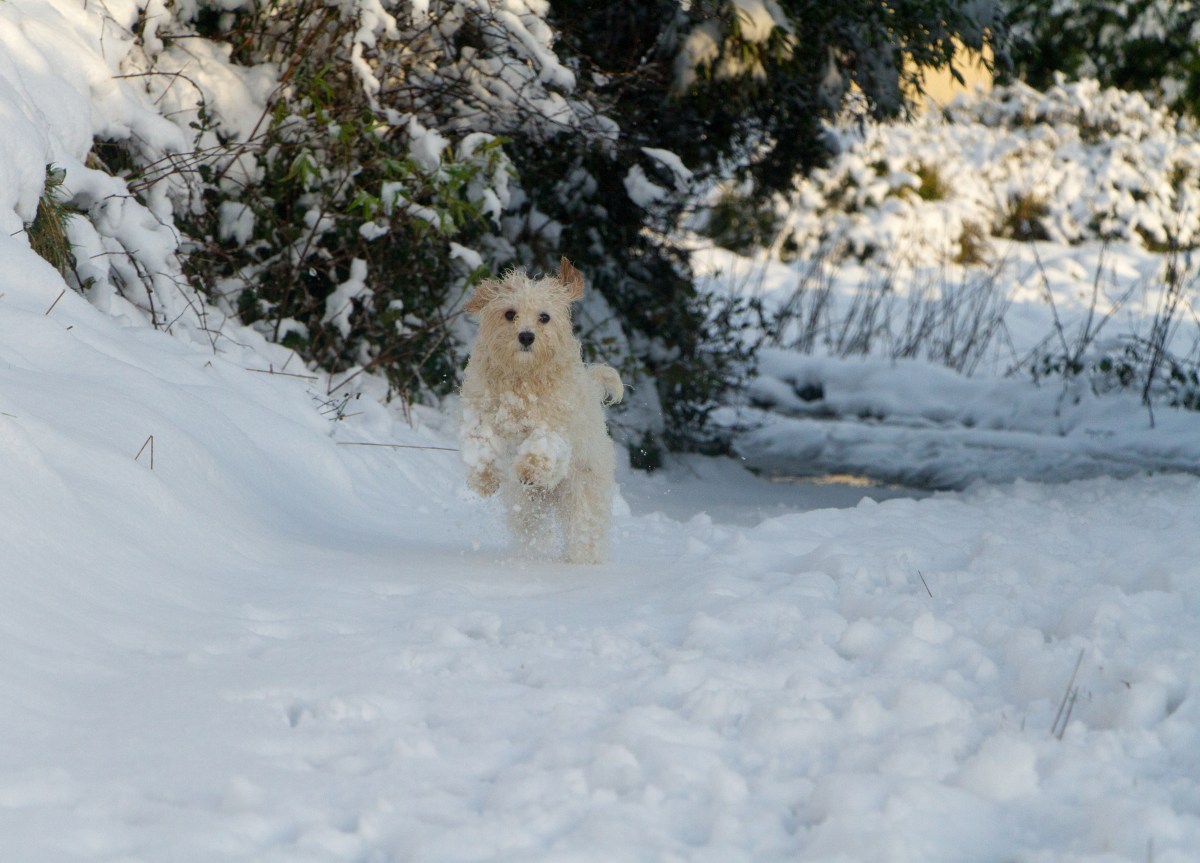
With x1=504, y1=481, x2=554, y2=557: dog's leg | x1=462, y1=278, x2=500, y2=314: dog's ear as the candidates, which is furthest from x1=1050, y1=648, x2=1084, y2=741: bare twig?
x1=462, y1=278, x2=500, y2=314: dog's ear

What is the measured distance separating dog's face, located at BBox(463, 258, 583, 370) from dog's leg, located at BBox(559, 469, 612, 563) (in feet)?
1.56

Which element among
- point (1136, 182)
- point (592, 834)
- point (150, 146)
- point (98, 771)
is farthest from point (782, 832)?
point (1136, 182)

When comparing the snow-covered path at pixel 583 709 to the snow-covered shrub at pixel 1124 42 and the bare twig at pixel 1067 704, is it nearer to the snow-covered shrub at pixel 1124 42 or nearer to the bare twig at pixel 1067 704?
the bare twig at pixel 1067 704

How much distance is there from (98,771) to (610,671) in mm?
1198

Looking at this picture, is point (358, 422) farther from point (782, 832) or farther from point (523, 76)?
point (782, 832)

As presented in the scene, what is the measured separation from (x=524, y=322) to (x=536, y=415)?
341 mm

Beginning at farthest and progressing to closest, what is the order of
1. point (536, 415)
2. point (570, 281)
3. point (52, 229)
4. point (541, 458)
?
point (52, 229) < point (570, 281) < point (536, 415) < point (541, 458)

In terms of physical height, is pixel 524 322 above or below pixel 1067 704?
above

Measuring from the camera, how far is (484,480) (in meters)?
4.49

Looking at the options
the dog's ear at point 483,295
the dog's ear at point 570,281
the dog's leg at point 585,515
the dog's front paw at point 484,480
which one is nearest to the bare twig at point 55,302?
the dog's ear at point 483,295

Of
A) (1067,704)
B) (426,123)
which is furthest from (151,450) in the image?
(426,123)

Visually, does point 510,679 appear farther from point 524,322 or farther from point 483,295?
point 483,295

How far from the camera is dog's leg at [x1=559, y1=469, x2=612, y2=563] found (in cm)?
458

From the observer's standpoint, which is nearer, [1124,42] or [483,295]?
[483,295]
